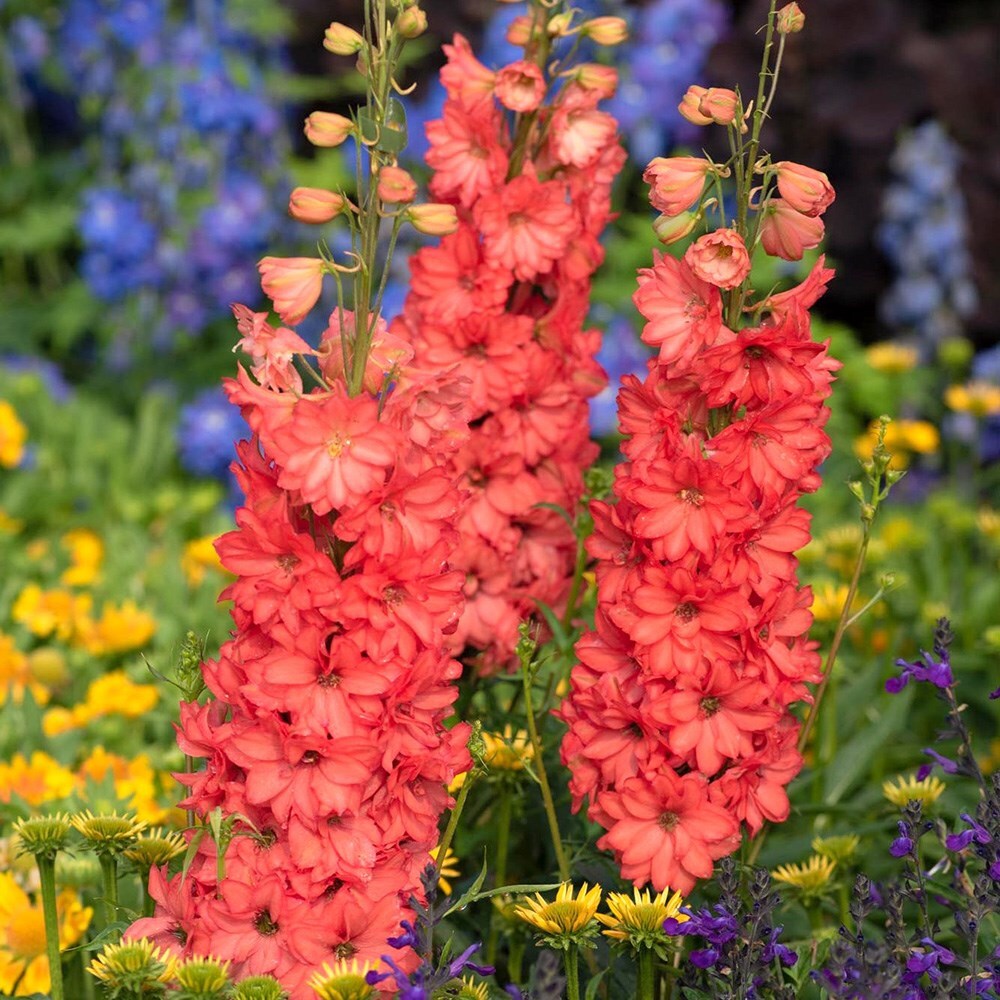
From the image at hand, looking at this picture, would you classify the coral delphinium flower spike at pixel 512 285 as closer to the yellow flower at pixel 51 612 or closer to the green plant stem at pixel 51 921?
the green plant stem at pixel 51 921

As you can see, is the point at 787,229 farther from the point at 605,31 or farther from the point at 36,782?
the point at 36,782

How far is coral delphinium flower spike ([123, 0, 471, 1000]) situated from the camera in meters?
1.66

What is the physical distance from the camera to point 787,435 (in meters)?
1.85

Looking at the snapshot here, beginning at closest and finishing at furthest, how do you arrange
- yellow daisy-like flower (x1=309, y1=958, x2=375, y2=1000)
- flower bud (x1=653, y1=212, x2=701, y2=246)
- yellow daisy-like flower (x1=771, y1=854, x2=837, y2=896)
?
yellow daisy-like flower (x1=309, y1=958, x2=375, y2=1000) → flower bud (x1=653, y1=212, x2=701, y2=246) → yellow daisy-like flower (x1=771, y1=854, x2=837, y2=896)

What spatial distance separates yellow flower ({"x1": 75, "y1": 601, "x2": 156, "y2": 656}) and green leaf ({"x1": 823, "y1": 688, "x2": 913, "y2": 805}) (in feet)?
4.67

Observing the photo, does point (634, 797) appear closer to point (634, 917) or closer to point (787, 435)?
point (634, 917)

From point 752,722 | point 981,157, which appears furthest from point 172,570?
point 981,157

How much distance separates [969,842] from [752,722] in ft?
0.93

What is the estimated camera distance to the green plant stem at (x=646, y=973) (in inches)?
70.4

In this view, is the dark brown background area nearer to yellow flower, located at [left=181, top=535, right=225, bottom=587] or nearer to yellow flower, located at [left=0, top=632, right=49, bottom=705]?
yellow flower, located at [left=181, top=535, right=225, bottom=587]

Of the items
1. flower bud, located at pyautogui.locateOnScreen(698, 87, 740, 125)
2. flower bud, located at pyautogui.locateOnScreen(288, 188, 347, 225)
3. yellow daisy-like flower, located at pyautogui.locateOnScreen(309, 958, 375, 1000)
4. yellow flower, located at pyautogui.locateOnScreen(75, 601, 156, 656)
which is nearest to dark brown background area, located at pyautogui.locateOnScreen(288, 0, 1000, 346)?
yellow flower, located at pyautogui.locateOnScreen(75, 601, 156, 656)

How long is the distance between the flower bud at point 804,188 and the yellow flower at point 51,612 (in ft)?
6.68

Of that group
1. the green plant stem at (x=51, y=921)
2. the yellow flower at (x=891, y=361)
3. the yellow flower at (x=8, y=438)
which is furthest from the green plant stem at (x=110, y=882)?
the yellow flower at (x=891, y=361)

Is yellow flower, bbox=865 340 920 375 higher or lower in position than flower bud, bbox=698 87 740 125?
lower
